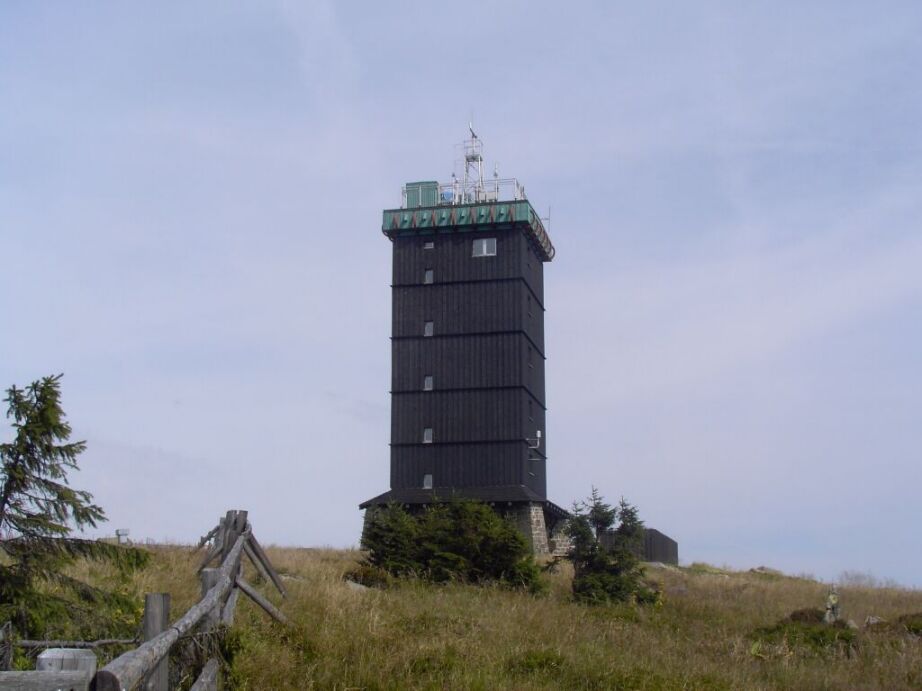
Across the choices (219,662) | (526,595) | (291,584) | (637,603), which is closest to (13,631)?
(219,662)

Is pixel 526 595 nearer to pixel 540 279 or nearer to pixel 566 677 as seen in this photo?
pixel 566 677

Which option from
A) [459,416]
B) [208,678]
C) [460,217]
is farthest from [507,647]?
[460,217]

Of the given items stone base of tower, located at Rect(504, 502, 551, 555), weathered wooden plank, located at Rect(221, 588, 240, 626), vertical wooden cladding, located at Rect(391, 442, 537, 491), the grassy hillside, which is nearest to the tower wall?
vertical wooden cladding, located at Rect(391, 442, 537, 491)

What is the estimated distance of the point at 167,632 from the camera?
567cm

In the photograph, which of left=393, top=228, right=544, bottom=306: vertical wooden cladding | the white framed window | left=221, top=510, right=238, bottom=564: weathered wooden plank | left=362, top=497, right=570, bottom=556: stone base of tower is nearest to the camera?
left=221, top=510, right=238, bottom=564: weathered wooden plank

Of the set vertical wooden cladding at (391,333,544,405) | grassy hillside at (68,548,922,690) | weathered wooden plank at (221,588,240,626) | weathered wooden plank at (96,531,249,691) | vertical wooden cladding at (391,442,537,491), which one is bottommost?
grassy hillside at (68,548,922,690)

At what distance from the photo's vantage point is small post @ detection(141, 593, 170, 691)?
6000 mm

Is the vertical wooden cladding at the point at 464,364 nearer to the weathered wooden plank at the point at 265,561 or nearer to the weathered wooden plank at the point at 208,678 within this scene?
the weathered wooden plank at the point at 265,561

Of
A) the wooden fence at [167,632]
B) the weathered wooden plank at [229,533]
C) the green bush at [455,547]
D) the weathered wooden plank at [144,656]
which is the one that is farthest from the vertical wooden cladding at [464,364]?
the weathered wooden plank at [144,656]

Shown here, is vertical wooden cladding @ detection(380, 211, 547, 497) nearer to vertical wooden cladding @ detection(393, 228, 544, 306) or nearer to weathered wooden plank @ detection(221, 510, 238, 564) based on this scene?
vertical wooden cladding @ detection(393, 228, 544, 306)

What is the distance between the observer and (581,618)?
18.8 m

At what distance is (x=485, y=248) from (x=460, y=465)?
946cm

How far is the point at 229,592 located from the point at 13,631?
2314mm

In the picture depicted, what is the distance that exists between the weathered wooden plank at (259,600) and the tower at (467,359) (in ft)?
103
